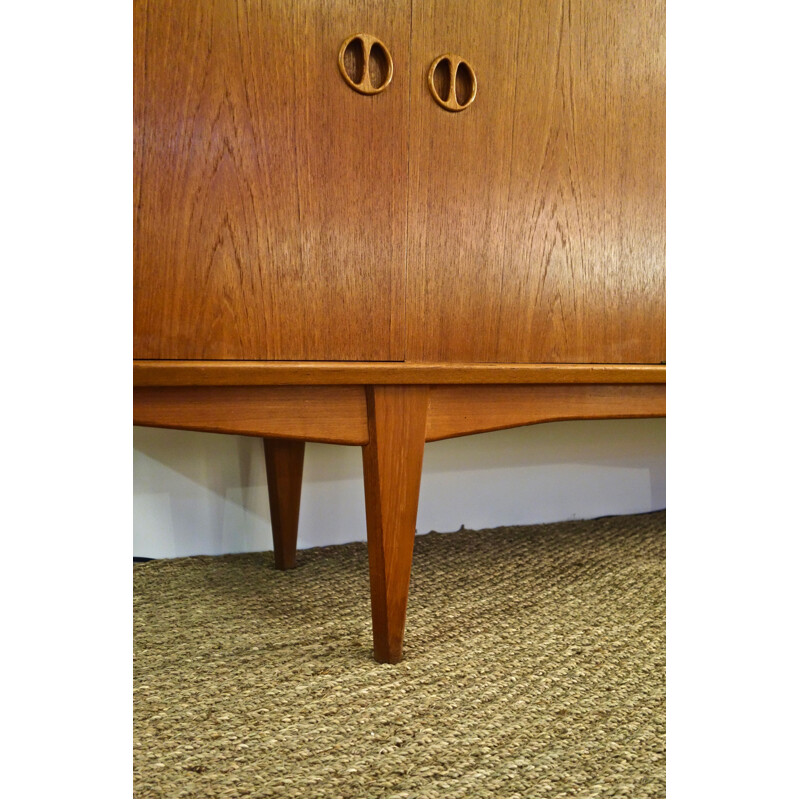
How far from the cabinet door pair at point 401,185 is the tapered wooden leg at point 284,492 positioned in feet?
1.29

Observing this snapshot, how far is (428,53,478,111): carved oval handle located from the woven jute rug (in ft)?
1.91

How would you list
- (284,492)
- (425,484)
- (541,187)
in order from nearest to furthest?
(541,187) < (284,492) < (425,484)

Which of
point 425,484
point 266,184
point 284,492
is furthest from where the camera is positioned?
point 425,484

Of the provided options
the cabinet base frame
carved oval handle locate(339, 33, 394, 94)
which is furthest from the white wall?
carved oval handle locate(339, 33, 394, 94)

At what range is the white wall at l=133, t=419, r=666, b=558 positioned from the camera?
3.78 ft

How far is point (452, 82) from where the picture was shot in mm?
778

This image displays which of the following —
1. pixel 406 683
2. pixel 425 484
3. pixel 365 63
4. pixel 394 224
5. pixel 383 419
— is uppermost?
pixel 365 63

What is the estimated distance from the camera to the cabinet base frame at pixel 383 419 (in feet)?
2.25

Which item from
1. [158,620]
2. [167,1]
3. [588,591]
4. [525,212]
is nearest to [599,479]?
[588,591]

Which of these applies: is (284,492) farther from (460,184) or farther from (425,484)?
(460,184)

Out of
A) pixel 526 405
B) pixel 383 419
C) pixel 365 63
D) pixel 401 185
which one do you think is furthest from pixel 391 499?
pixel 365 63

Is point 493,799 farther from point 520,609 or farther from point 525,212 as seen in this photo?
A: point 525,212

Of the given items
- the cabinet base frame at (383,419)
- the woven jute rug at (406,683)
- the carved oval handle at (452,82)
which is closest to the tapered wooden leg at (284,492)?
the woven jute rug at (406,683)

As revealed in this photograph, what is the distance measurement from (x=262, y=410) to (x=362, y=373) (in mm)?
103
